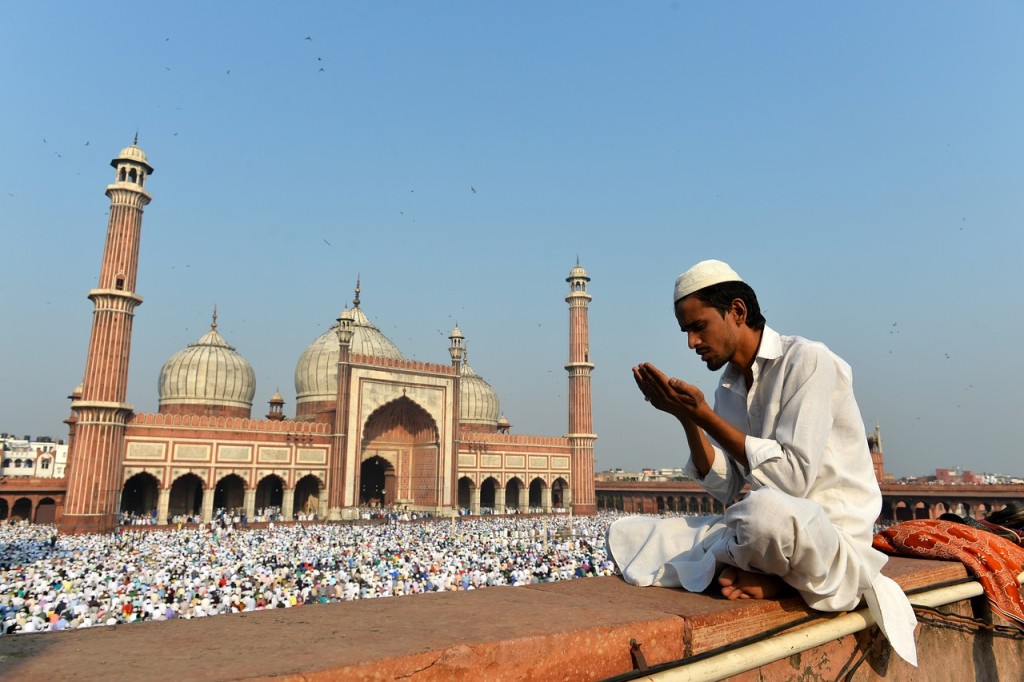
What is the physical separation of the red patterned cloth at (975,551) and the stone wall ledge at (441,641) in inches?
26.0

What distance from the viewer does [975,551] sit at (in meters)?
2.29

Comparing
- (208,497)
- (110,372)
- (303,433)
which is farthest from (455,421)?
(110,372)

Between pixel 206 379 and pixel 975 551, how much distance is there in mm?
30736

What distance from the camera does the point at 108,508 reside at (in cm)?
2073

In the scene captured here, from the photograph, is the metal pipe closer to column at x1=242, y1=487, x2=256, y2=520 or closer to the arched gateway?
Result: column at x1=242, y1=487, x2=256, y2=520

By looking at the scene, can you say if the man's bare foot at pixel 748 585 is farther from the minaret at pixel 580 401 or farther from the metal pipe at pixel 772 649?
the minaret at pixel 580 401

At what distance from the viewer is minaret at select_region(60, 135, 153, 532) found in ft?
66.9

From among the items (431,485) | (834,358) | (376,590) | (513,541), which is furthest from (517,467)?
(834,358)

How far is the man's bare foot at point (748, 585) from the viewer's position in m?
1.62

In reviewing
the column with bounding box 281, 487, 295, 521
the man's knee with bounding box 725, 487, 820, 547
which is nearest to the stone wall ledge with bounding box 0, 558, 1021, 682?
the man's knee with bounding box 725, 487, 820, 547

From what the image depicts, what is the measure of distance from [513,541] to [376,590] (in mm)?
8203

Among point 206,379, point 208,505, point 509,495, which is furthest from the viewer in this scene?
point 509,495

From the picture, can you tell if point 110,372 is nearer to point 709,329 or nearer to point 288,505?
point 288,505

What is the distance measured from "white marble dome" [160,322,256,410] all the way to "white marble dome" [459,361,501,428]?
37.4ft
